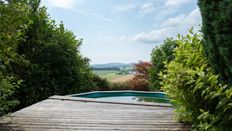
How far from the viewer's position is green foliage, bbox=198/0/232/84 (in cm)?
323

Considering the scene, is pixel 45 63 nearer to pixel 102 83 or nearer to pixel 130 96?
pixel 130 96

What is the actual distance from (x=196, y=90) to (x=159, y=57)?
7.25 meters

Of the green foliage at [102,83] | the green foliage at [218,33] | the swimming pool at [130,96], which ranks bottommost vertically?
the swimming pool at [130,96]

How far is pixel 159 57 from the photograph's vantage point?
1116 cm

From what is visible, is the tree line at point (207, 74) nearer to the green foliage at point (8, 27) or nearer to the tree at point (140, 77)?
the green foliage at point (8, 27)

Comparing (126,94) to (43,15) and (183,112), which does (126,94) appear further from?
(183,112)

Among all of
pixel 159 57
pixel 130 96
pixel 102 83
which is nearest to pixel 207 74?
pixel 159 57

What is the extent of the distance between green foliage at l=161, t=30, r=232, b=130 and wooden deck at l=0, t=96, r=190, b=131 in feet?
1.20

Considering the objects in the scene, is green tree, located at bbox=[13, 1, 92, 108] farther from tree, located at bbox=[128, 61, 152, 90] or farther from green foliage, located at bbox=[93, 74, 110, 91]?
tree, located at bbox=[128, 61, 152, 90]

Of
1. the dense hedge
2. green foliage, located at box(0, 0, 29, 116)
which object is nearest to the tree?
the dense hedge

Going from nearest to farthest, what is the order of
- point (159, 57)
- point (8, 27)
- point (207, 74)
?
1. point (207, 74)
2. point (8, 27)
3. point (159, 57)

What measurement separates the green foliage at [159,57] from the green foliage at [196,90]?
622 cm

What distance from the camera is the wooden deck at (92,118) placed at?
4.50 meters

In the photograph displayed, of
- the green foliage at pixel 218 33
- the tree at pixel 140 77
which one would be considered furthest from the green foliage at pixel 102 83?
the green foliage at pixel 218 33
